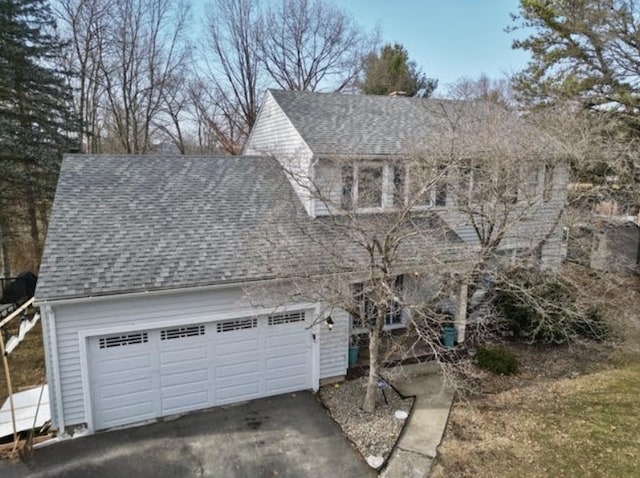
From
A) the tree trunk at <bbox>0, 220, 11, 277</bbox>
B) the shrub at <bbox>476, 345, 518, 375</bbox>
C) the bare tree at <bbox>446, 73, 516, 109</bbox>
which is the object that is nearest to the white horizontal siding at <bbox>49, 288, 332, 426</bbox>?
the shrub at <bbox>476, 345, 518, 375</bbox>

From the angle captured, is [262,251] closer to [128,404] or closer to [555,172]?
[128,404]

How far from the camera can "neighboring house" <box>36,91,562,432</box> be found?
342 inches

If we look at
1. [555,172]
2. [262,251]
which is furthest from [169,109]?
[555,172]

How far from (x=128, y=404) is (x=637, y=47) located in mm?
22061

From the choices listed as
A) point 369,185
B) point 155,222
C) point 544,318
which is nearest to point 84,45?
point 155,222

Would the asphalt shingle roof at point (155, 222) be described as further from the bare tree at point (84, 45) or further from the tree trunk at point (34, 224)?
the bare tree at point (84, 45)

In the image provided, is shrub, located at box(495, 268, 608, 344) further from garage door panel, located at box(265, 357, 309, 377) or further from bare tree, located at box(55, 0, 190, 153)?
bare tree, located at box(55, 0, 190, 153)

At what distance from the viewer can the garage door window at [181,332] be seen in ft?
30.6

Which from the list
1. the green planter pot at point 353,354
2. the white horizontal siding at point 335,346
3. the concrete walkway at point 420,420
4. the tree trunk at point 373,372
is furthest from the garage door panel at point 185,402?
the concrete walkway at point 420,420

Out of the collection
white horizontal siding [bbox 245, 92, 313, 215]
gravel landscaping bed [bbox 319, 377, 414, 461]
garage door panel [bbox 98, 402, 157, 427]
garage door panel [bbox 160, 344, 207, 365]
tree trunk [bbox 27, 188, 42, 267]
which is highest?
white horizontal siding [bbox 245, 92, 313, 215]

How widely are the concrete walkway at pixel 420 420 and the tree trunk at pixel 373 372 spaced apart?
31.7 inches

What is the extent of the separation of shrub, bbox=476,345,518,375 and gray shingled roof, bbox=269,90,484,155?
20.2ft

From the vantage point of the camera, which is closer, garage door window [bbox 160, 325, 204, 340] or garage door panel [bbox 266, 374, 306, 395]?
garage door window [bbox 160, 325, 204, 340]

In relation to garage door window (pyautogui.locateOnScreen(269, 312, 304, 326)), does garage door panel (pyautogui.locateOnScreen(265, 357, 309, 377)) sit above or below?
below
